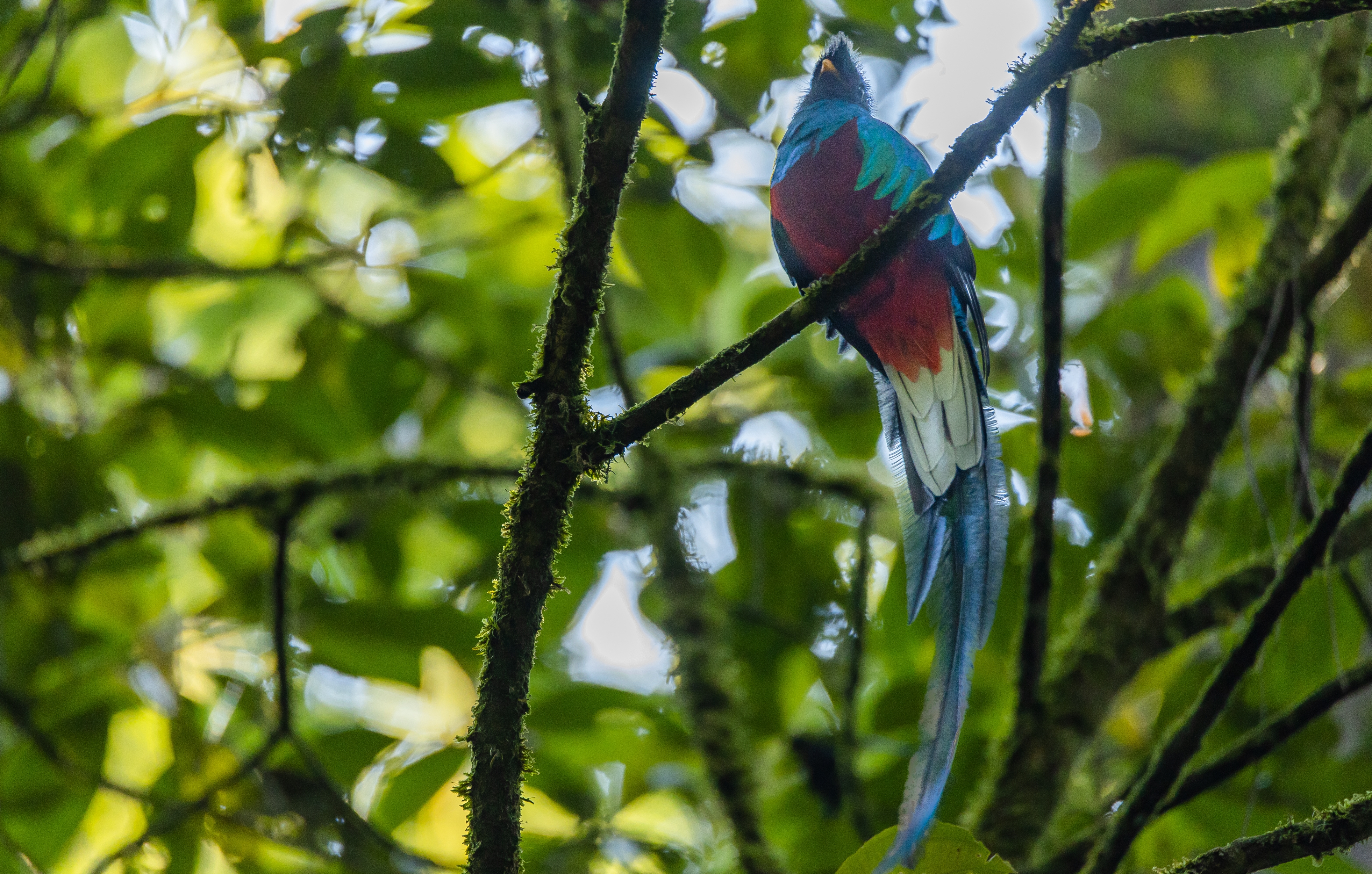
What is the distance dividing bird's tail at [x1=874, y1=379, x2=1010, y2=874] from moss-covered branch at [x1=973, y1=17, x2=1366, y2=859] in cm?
60

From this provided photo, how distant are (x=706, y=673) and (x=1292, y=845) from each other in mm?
1422

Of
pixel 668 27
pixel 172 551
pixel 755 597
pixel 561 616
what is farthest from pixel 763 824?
pixel 172 551

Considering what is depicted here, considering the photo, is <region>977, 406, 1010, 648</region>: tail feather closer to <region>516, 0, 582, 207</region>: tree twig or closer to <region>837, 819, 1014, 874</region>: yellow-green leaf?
<region>837, 819, 1014, 874</region>: yellow-green leaf

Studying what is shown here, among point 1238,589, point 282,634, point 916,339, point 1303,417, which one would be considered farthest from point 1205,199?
point 282,634

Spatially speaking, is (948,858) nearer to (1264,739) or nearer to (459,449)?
(1264,739)

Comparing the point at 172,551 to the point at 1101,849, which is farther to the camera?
the point at 172,551

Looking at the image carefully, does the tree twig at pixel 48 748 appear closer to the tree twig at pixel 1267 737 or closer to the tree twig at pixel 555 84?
the tree twig at pixel 555 84

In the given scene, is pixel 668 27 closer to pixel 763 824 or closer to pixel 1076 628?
pixel 1076 628

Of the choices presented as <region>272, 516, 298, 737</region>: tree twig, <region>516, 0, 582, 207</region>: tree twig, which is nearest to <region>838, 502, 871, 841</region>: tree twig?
<region>516, 0, 582, 207</region>: tree twig

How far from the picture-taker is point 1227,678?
1521 mm

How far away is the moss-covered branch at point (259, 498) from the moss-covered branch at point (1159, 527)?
4.14ft

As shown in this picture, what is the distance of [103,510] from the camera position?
8.43 ft

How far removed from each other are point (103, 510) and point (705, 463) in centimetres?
153

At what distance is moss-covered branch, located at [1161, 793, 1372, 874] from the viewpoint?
108cm
